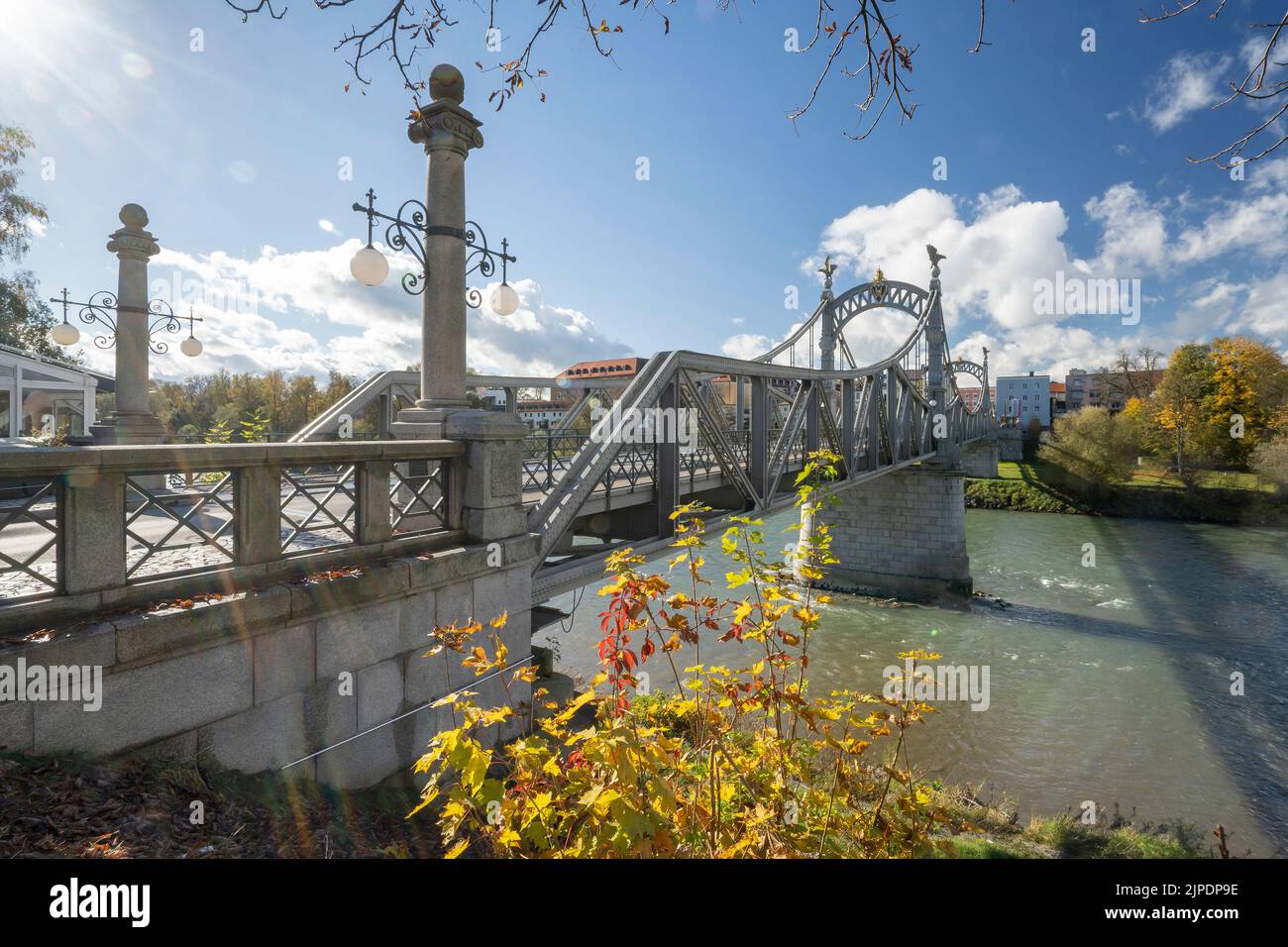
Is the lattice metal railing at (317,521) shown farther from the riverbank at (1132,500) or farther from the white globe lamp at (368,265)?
the riverbank at (1132,500)

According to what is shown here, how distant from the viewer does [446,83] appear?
17.1ft

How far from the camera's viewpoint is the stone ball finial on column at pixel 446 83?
17.1ft

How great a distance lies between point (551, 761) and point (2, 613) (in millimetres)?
2583

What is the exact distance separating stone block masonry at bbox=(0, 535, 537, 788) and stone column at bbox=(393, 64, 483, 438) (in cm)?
131

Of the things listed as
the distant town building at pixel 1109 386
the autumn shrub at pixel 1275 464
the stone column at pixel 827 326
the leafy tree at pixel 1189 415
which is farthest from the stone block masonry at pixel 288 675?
the distant town building at pixel 1109 386

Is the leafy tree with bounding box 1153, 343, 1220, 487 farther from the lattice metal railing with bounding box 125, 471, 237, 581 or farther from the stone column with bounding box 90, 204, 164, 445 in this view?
the stone column with bounding box 90, 204, 164, 445

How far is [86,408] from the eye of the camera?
62.5 feet

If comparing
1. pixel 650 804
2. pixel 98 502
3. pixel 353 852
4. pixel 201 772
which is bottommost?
pixel 353 852

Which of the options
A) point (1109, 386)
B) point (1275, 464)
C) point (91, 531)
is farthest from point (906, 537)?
point (1109, 386)

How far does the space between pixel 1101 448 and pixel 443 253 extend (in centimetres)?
4723

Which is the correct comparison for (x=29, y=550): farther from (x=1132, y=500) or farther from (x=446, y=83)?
(x=1132, y=500)
